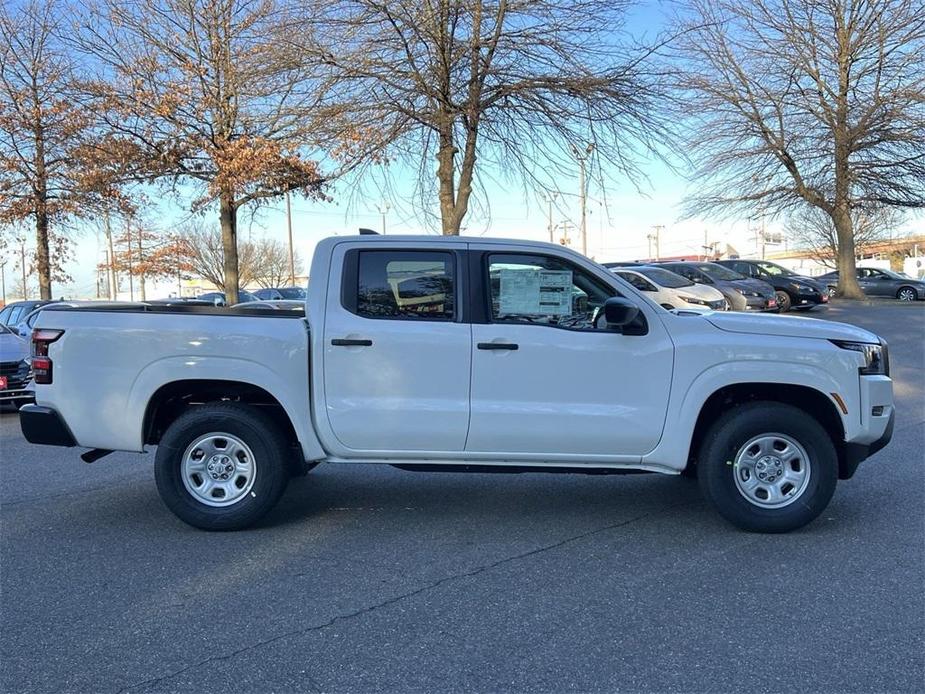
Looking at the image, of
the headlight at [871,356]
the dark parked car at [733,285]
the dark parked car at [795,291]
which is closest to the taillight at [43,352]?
the headlight at [871,356]

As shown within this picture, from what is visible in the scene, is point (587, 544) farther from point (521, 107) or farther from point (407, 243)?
point (521, 107)

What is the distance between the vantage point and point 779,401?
518 cm

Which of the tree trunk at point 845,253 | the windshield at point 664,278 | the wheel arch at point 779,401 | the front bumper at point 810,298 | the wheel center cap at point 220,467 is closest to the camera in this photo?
the wheel arch at point 779,401

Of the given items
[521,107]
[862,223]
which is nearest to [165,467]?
[521,107]

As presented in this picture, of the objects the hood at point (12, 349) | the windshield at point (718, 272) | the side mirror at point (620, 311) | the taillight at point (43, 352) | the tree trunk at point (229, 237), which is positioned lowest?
the hood at point (12, 349)

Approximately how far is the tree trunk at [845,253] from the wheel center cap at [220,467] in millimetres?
27708

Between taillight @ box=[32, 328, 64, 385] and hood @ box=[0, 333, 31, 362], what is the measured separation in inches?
232

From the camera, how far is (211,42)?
1711cm

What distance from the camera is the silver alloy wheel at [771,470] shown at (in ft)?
16.5

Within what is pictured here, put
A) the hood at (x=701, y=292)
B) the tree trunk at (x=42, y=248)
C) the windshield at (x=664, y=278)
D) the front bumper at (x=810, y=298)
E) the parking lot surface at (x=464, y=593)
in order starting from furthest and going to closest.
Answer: the front bumper at (x=810, y=298), the tree trunk at (x=42, y=248), the windshield at (x=664, y=278), the hood at (x=701, y=292), the parking lot surface at (x=464, y=593)

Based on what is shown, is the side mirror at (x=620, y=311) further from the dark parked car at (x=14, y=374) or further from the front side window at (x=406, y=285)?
the dark parked car at (x=14, y=374)

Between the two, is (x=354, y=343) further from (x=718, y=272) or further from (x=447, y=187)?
(x=718, y=272)

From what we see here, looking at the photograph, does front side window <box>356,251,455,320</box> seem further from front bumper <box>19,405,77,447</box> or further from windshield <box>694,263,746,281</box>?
windshield <box>694,263,746,281</box>

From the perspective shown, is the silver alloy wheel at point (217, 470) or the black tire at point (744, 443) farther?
the silver alloy wheel at point (217, 470)
